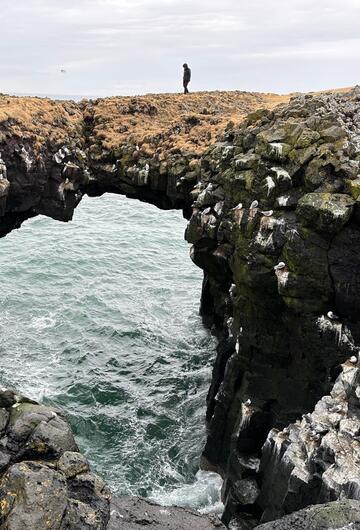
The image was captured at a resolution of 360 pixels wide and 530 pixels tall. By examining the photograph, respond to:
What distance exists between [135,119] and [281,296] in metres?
32.8

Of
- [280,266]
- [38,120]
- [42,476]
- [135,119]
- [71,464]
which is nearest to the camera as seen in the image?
[42,476]

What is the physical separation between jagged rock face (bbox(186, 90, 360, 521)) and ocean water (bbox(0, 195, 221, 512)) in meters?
4.28

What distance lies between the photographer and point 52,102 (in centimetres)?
5559

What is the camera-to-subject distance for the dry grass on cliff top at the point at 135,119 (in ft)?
153

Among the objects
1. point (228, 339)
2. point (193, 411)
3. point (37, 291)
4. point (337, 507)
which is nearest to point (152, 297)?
point (37, 291)

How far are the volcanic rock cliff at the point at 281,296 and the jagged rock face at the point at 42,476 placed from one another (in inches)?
11.3

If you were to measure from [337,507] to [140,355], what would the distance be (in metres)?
36.8

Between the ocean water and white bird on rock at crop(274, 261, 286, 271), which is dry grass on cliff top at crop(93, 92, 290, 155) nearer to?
the ocean water

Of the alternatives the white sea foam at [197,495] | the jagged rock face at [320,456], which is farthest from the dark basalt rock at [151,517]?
the white sea foam at [197,495]

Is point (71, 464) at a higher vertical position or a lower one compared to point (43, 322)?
higher

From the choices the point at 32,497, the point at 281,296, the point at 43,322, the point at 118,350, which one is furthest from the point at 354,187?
the point at 43,322

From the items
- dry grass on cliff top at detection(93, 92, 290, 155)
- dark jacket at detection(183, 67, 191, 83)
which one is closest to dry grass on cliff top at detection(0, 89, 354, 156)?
dry grass on cliff top at detection(93, 92, 290, 155)

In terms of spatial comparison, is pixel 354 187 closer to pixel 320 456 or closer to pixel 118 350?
pixel 320 456

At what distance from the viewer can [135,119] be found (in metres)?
55.4
